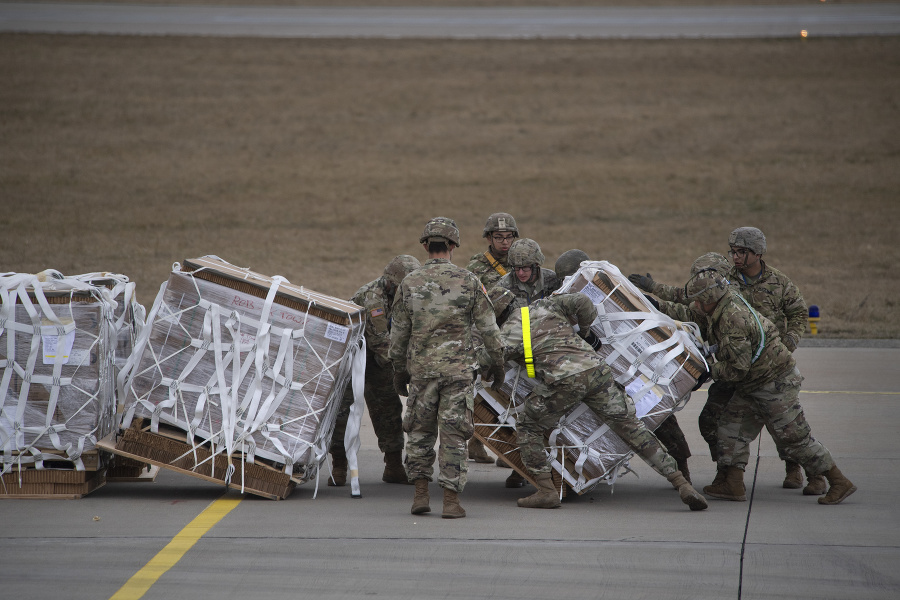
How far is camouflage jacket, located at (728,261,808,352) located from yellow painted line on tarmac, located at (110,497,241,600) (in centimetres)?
425

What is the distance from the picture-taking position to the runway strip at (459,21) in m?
34.0

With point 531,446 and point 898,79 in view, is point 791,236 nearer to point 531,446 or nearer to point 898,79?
point 898,79

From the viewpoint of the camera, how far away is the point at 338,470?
7523 millimetres

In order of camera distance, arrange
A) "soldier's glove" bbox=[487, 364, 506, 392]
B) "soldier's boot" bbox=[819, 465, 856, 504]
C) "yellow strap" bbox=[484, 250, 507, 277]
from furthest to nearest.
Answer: "yellow strap" bbox=[484, 250, 507, 277] < "soldier's boot" bbox=[819, 465, 856, 504] < "soldier's glove" bbox=[487, 364, 506, 392]

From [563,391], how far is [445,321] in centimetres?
95

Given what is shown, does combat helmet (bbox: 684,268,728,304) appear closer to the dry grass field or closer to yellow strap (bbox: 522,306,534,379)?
yellow strap (bbox: 522,306,534,379)

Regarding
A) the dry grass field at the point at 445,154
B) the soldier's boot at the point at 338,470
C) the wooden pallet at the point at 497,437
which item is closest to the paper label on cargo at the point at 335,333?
the wooden pallet at the point at 497,437

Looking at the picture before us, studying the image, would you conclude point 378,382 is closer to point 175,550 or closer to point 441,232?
point 441,232

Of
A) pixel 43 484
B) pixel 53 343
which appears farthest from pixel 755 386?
pixel 43 484

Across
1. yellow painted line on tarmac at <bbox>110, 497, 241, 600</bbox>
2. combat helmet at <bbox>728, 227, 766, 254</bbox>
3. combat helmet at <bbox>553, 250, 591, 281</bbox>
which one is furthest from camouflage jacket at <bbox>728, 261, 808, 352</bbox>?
yellow painted line on tarmac at <bbox>110, 497, 241, 600</bbox>

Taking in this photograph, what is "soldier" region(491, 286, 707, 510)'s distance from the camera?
21.3ft

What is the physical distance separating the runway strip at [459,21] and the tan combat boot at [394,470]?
28680 millimetres

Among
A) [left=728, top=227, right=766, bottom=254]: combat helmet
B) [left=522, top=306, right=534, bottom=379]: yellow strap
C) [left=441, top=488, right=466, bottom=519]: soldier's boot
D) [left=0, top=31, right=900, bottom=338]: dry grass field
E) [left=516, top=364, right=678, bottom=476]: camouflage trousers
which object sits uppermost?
[left=0, top=31, right=900, bottom=338]: dry grass field

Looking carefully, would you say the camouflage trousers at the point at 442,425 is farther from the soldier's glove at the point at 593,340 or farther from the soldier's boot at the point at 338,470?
the soldier's boot at the point at 338,470
